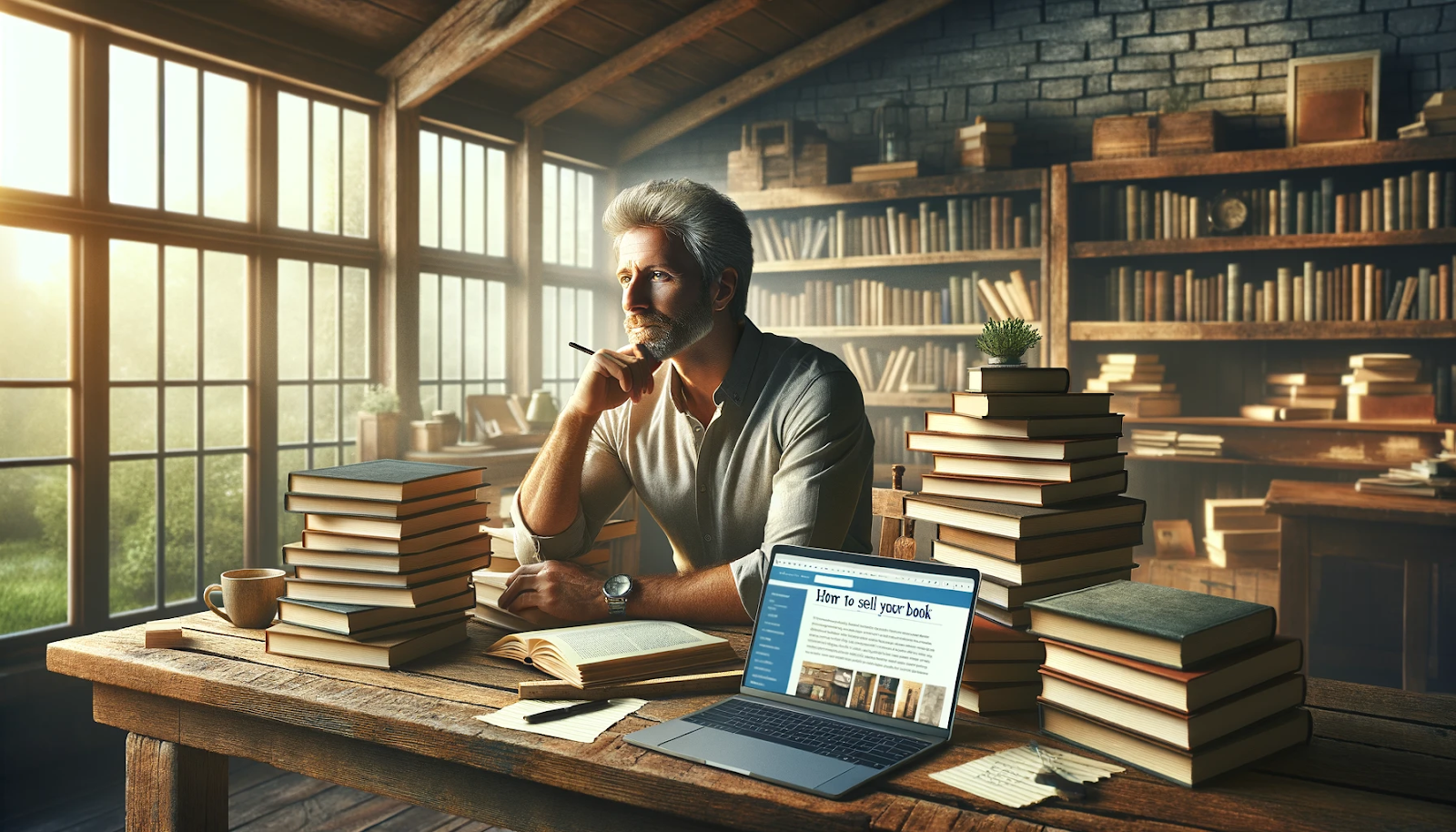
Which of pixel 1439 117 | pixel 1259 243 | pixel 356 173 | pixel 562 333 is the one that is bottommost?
pixel 562 333

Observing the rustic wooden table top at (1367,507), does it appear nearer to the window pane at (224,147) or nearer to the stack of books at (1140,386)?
the stack of books at (1140,386)

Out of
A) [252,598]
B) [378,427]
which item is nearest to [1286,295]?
[378,427]

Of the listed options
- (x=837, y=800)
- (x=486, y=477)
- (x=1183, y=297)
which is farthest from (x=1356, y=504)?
(x=486, y=477)

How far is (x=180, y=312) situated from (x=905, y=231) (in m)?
3.34

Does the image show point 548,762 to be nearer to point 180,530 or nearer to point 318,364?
point 180,530

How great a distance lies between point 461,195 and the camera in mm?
4891

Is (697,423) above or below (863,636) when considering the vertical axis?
above

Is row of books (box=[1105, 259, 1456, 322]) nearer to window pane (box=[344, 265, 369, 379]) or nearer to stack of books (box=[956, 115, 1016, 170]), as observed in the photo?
stack of books (box=[956, 115, 1016, 170])

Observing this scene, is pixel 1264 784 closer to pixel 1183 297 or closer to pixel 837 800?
pixel 837 800

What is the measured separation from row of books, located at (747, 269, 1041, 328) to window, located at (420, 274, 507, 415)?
1326mm

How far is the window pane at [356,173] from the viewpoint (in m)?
4.26

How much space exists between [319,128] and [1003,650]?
383cm

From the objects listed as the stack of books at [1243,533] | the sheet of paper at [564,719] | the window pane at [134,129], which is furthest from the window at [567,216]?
the sheet of paper at [564,719]

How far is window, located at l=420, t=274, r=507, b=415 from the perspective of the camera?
4695 millimetres
